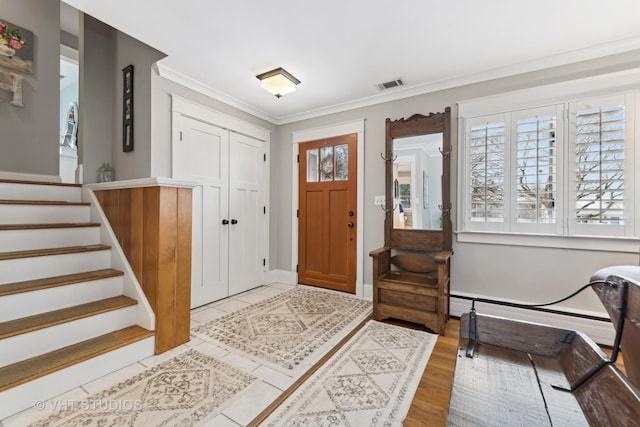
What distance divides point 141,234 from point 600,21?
147 inches

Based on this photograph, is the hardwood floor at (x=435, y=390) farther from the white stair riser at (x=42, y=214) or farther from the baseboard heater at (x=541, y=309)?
the white stair riser at (x=42, y=214)

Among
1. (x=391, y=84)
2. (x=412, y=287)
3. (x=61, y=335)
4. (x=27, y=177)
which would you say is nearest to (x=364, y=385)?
(x=412, y=287)

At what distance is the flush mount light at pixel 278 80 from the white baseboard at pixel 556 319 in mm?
2724

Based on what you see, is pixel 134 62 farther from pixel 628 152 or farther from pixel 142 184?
pixel 628 152

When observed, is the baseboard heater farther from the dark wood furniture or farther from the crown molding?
the crown molding

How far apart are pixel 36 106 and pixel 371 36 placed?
3860 millimetres

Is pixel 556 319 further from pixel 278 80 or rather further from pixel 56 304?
pixel 56 304

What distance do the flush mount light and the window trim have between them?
1737 mm

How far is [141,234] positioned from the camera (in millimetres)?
2113

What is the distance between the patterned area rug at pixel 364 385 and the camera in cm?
142

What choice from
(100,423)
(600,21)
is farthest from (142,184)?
(600,21)

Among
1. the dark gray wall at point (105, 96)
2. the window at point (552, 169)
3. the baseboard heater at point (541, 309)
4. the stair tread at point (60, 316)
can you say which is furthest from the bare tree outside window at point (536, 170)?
the dark gray wall at point (105, 96)

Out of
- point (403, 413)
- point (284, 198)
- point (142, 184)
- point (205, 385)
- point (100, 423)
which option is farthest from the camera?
point (284, 198)

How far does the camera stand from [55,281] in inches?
75.7
